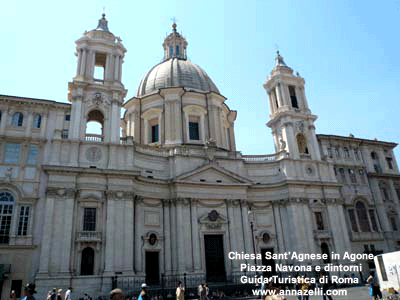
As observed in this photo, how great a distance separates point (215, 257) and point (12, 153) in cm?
1894

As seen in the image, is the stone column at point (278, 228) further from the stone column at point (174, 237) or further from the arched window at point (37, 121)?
the arched window at point (37, 121)

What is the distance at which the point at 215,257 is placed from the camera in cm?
3008

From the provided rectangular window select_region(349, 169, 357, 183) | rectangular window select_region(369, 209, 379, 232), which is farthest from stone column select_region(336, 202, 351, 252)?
rectangular window select_region(349, 169, 357, 183)

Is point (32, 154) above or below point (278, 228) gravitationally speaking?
above

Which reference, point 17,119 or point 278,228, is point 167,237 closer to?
point 278,228

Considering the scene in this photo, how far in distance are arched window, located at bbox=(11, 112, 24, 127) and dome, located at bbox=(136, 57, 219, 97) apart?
15.7 meters

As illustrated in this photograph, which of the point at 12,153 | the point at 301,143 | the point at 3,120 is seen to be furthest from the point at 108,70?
the point at 301,143

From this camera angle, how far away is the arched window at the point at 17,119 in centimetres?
2658

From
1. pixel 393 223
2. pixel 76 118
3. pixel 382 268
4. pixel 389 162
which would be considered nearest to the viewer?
pixel 382 268

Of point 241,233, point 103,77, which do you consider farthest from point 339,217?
point 103,77

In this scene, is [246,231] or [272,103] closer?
[246,231]

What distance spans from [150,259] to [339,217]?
63.9ft

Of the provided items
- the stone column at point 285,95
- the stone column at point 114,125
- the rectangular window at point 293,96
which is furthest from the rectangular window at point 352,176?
the stone column at point 114,125

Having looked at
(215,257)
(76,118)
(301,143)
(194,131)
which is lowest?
(215,257)
